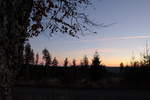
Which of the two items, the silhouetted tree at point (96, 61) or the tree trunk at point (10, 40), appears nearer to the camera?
the tree trunk at point (10, 40)

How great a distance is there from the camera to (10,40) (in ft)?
16.1

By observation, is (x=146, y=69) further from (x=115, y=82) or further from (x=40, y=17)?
(x=40, y=17)

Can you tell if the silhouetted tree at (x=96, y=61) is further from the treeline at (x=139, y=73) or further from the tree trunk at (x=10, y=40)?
the tree trunk at (x=10, y=40)

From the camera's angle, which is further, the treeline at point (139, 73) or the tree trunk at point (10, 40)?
the treeline at point (139, 73)

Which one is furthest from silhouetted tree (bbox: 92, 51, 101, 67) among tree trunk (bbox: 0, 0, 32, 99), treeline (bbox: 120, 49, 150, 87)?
tree trunk (bbox: 0, 0, 32, 99)

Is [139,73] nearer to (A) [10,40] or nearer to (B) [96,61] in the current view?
(B) [96,61]

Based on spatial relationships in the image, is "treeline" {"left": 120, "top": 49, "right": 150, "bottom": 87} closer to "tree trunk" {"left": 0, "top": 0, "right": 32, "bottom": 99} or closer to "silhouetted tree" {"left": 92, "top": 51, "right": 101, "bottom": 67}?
"silhouetted tree" {"left": 92, "top": 51, "right": 101, "bottom": 67}

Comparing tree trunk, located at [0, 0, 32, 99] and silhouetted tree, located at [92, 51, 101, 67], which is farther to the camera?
silhouetted tree, located at [92, 51, 101, 67]

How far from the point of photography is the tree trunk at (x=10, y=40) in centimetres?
488

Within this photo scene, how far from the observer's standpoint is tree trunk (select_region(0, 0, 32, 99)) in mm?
4883

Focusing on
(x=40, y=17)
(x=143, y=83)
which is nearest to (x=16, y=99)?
(x=40, y=17)

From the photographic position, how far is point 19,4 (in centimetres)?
500

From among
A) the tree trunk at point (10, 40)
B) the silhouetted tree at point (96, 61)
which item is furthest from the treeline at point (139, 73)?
the tree trunk at point (10, 40)

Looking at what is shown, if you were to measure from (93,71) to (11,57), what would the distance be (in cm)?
3763
